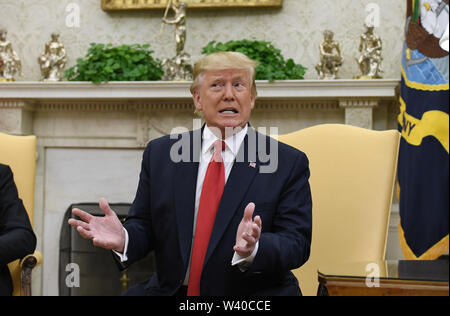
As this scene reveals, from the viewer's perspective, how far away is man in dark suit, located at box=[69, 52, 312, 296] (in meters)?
1.70

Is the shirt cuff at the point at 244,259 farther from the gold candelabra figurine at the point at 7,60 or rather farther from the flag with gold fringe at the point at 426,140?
the gold candelabra figurine at the point at 7,60

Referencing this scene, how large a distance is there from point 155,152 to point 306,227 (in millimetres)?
572

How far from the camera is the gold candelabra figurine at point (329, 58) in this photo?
3.91 meters

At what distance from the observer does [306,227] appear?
1.75 m

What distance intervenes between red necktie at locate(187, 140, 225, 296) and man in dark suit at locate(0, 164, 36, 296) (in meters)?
0.98

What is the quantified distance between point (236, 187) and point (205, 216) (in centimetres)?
13

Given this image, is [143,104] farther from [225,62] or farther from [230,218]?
[230,218]

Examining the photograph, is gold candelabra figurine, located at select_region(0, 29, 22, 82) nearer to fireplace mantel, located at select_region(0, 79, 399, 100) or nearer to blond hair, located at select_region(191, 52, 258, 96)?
fireplace mantel, located at select_region(0, 79, 399, 100)

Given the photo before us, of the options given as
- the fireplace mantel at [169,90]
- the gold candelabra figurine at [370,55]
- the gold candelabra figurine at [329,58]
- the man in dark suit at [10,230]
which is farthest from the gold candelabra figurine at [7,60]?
the gold candelabra figurine at [370,55]

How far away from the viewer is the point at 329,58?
154 inches

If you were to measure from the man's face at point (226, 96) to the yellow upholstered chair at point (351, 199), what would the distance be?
711 millimetres

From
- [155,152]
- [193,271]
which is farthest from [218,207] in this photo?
[155,152]

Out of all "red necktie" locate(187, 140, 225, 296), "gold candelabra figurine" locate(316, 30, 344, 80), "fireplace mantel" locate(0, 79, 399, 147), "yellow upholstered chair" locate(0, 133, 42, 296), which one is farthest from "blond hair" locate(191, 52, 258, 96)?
"gold candelabra figurine" locate(316, 30, 344, 80)
